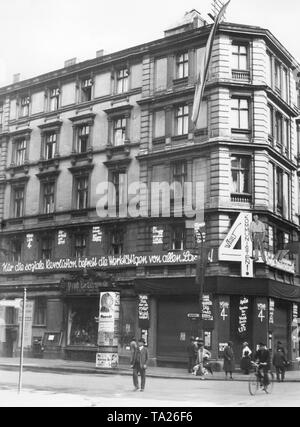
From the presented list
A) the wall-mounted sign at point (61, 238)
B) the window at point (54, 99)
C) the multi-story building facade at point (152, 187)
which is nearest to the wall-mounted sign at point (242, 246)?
the multi-story building facade at point (152, 187)

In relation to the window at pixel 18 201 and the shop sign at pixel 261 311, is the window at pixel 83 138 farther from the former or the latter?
the shop sign at pixel 261 311

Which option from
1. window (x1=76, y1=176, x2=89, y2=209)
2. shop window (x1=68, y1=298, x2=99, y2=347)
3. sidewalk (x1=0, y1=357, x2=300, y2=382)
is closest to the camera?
sidewalk (x1=0, y1=357, x2=300, y2=382)

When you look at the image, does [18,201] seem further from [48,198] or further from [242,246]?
[242,246]

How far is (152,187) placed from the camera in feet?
110

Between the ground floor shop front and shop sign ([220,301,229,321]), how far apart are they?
0.16ft

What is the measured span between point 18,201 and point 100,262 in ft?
19.9

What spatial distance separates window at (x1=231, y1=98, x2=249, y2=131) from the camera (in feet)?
107

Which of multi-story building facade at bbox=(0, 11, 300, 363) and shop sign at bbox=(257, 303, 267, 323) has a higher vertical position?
multi-story building facade at bbox=(0, 11, 300, 363)

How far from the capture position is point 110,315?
1123 inches

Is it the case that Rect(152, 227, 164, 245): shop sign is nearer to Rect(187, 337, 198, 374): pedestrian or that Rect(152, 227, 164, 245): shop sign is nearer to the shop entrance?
the shop entrance

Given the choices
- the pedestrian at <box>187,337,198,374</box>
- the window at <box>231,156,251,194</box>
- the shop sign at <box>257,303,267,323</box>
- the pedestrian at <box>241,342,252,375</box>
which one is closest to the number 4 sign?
the window at <box>231,156,251,194</box>
